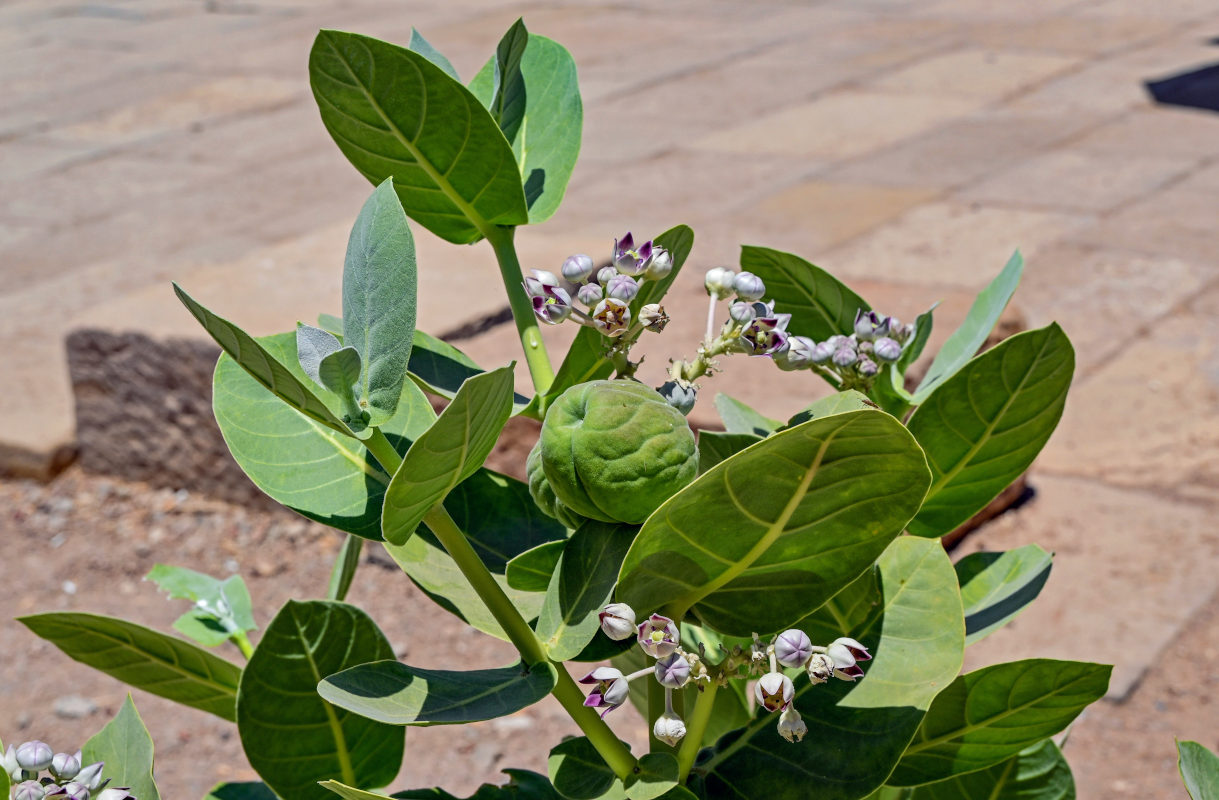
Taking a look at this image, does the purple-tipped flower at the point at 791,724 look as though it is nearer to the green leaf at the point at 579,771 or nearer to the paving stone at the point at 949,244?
the green leaf at the point at 579,771

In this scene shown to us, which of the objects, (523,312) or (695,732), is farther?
(523,312)

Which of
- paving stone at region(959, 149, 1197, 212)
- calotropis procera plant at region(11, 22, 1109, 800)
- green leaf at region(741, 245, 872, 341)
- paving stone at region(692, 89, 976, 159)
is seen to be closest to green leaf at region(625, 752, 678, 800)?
calotropis procera plant at region(11, 22, 1109, 800)

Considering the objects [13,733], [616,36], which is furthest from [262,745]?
[616,36]

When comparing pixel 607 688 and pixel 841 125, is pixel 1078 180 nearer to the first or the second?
pixel 841 125

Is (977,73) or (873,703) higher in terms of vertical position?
(873,703)

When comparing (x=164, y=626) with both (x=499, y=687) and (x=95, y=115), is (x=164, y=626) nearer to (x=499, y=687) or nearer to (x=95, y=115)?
(x=499, y=687)

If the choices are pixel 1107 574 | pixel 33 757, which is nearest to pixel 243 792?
pixel 33 757

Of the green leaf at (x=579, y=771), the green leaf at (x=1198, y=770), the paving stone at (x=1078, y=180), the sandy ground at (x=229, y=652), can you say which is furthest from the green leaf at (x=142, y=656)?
the paving stone at (x=1078, y=180)

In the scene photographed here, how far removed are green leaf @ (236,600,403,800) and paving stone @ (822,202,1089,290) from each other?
314 centimetres

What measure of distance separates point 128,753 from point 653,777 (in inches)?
11.6

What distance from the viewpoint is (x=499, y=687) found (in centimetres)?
63

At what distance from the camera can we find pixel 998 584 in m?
0.83

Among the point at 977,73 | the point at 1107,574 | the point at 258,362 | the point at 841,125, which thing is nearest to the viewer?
the point at 258,362

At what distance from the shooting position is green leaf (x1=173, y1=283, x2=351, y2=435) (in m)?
0.51
